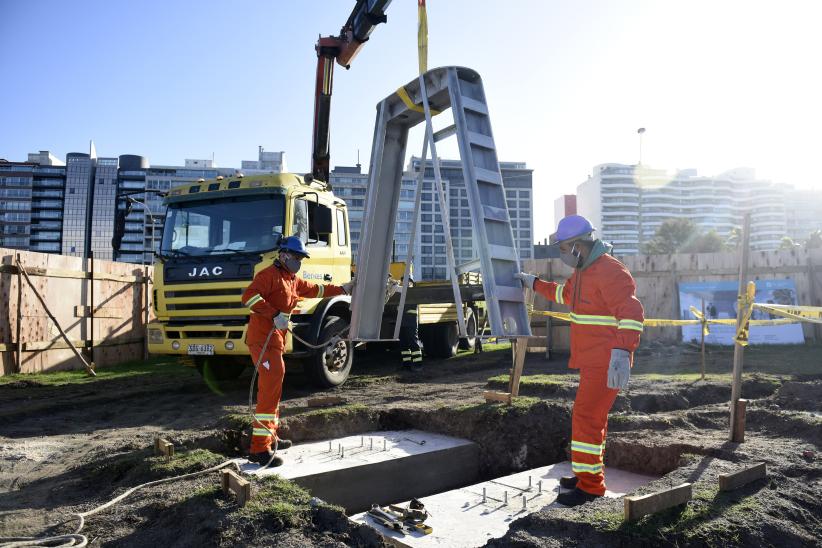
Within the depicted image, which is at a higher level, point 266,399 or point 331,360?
point 266,399

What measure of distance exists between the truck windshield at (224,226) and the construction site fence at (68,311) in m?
2.73

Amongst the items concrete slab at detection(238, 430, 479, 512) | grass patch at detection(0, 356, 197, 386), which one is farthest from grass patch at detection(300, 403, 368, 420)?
grass patch at detection(0, 356, 197, 386)

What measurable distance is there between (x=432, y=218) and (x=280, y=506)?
11725mm

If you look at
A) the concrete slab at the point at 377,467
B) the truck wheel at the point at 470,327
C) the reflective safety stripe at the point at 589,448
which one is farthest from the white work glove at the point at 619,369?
the truck wheel at the point at 470,327

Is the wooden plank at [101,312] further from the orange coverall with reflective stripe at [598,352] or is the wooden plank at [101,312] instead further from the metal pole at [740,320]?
the metal pole at [740,320]

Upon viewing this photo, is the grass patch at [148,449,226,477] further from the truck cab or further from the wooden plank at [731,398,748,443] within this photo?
the wooden plank at [731,398,748,443]

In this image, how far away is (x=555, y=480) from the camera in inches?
197

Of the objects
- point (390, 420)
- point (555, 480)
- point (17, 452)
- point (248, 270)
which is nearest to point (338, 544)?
point (555, 480)

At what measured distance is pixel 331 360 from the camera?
9289 mm

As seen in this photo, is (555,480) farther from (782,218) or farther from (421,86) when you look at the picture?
(782,218)

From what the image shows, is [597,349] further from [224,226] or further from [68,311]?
[68,311]

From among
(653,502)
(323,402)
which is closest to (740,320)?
(653,502)

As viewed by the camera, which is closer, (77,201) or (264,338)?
(264,338)

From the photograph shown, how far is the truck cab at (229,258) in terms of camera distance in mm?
8070
